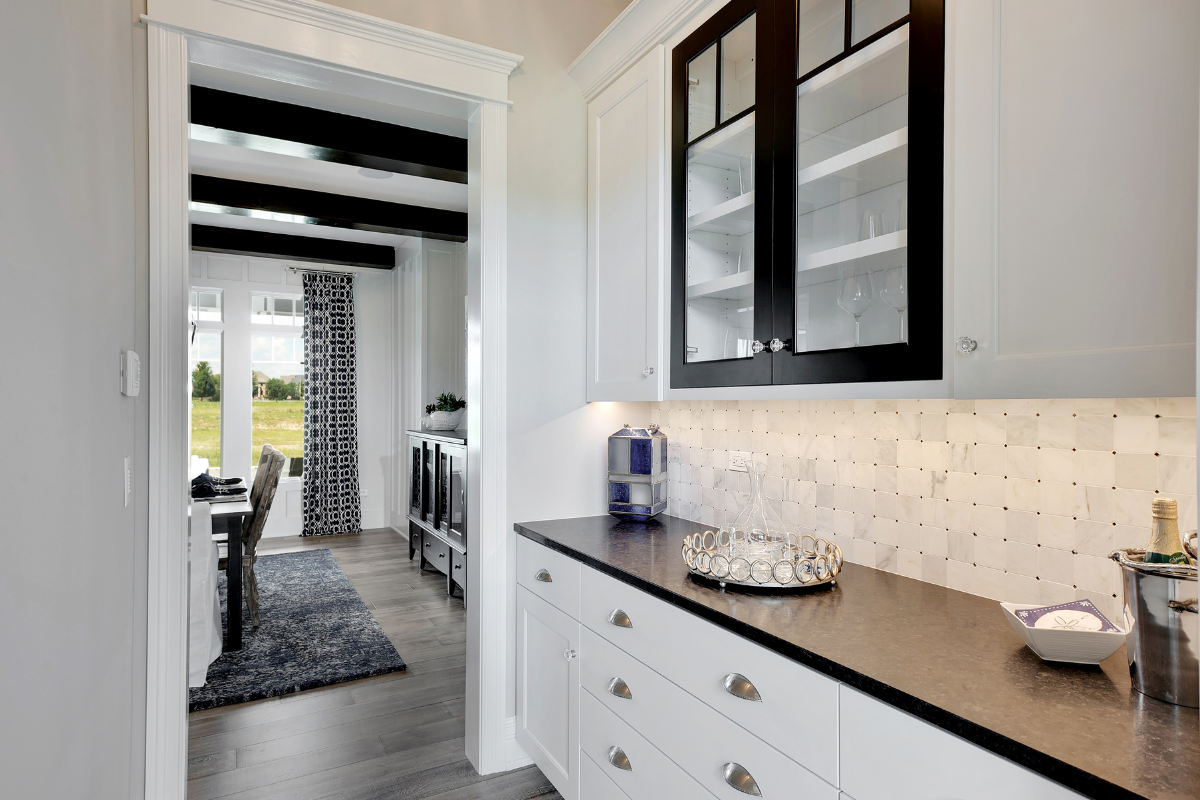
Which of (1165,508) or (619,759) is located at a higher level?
(1165,508)

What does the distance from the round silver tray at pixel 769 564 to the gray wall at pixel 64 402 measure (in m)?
1.20

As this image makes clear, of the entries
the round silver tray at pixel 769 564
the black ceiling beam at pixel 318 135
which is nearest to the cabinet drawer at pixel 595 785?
the round silver tray at pixel 769 564

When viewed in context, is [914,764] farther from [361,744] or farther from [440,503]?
[440,503]

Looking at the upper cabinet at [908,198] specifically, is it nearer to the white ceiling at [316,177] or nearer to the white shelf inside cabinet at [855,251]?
the white shelf inside cabinet at [855,251]

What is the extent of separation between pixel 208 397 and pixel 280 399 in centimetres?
62

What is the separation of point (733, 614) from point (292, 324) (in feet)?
21.2

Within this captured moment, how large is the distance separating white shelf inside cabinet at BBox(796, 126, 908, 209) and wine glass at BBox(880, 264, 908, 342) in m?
0.19

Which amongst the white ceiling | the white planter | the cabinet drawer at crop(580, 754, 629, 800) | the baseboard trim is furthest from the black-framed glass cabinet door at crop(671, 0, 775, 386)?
the white planter

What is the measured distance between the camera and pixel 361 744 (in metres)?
2.58

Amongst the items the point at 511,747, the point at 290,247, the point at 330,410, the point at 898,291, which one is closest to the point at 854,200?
the point at 898,291

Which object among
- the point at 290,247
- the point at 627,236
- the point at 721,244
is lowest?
the point at 721,244

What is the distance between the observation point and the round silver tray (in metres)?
1.49

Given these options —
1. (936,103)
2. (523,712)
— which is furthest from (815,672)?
(523,712)

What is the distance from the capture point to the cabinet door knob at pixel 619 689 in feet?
5.64
